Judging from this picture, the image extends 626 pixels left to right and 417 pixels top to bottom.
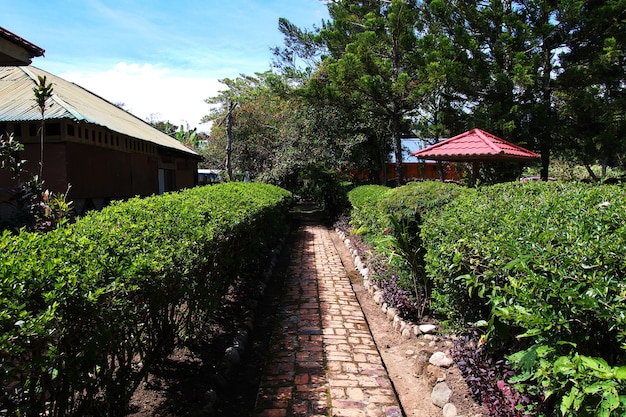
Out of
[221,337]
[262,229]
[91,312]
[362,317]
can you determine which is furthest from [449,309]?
[262,229]

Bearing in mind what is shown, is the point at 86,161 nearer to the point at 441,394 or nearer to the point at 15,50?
the point at 15,50

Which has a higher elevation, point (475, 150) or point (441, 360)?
point (475, 150)

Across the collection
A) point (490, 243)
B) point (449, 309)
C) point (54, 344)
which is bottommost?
point (449, 309)

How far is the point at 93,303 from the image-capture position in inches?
75.8

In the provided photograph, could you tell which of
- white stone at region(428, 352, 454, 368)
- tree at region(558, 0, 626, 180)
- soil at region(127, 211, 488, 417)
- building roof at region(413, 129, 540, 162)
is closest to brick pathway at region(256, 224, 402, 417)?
soil at region(127, 211, 488, 417)

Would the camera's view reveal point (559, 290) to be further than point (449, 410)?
No

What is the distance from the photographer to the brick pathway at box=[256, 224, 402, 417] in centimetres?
343

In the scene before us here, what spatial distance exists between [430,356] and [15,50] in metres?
6.44

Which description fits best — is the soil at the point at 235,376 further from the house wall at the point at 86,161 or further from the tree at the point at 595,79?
the tree at the point at 595,79

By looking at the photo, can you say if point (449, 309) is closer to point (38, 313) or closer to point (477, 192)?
point (477, 192)

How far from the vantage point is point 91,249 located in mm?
2338

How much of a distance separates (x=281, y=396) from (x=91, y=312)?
2.21 m

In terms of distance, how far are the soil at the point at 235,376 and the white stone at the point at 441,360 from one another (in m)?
0.07

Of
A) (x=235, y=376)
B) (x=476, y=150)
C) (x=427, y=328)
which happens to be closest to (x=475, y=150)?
(x=476, y=150)
